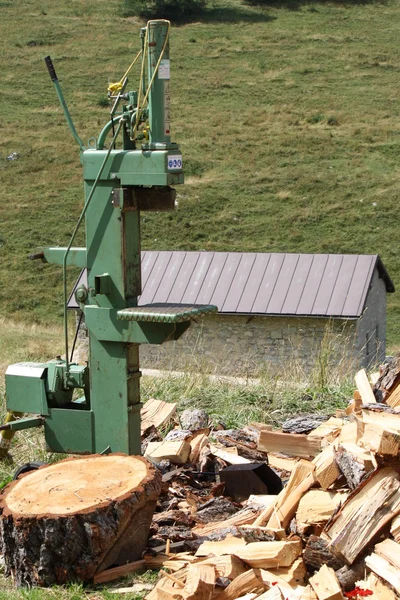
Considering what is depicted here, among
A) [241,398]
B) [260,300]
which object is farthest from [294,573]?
[260,300]

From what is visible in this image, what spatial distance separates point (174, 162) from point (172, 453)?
7.00ft

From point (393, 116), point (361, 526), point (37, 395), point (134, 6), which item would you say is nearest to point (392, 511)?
point (361, 526)

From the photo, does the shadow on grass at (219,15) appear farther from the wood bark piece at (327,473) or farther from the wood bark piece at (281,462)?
the wood bark piece at (327,473)

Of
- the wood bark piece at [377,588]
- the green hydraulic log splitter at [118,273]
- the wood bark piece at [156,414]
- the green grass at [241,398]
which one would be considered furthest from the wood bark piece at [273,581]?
the wood bark piece at [156,414]

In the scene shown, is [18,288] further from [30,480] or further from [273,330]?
[30,480]

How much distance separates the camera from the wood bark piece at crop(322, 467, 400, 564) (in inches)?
174

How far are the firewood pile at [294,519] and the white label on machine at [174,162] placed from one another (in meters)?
1.90

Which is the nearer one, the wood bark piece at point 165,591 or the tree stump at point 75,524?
the wood bark piece at point 165,591

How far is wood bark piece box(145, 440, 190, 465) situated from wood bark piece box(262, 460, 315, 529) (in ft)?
4.54

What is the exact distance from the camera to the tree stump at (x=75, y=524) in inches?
182

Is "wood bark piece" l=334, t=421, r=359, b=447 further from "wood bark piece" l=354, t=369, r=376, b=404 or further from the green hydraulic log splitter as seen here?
the green hydraulic log splitter

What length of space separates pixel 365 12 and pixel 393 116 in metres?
23.1

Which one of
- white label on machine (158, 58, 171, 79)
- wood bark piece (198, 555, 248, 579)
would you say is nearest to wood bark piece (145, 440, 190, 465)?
wood bark piece (198, 555, 248, 579)

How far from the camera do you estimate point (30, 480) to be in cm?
524
